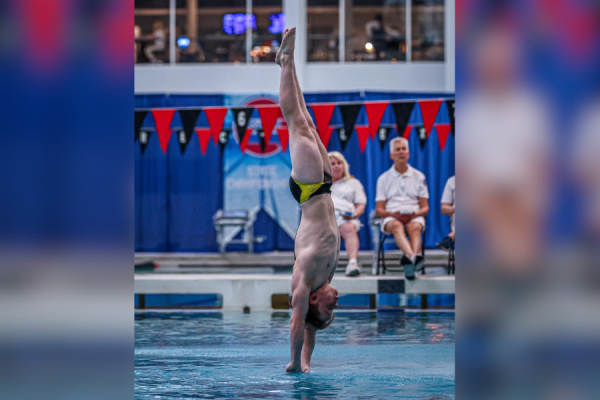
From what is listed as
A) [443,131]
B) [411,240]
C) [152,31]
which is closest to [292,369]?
[411,240]

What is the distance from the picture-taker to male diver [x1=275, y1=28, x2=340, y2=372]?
14.3 feet

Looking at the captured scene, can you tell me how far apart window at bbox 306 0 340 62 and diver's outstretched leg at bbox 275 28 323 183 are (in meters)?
11.8

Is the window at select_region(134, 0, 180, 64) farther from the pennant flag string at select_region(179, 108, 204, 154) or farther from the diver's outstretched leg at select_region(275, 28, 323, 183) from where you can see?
the diver's outstretched leg at select_region(275, 28, 323, 183)

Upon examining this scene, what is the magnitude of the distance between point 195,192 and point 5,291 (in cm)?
1381

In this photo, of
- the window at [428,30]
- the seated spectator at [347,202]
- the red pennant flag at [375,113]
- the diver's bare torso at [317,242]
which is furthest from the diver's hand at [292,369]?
the window at [428,30]

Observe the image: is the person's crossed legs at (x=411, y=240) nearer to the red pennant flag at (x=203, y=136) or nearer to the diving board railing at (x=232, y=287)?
the diving board railing at (x=232, y=287)

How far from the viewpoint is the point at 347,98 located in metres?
15.0

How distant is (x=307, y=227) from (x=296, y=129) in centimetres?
60

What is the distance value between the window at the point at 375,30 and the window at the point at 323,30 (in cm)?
25

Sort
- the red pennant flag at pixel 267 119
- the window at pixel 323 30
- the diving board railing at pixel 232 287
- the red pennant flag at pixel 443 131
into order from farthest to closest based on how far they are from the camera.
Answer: the window at pixel 323 30 < the red pennant flag at pixel 443 131 < the red pennant flag at pixel 267 119 < the diving board railing at pixel 232 287

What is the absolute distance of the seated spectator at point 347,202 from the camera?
905 cm

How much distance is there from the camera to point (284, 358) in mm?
5176

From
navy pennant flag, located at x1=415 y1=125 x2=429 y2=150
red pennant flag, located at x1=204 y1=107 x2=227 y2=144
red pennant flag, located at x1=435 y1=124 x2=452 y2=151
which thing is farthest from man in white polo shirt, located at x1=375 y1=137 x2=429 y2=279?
navy pennant flag, located at x1=415 y1=125 x2=429 y2=150

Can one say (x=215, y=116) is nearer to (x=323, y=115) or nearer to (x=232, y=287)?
(x=323, y=115)
